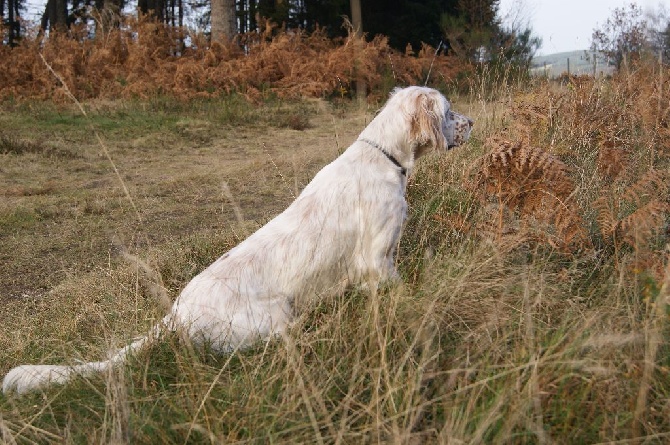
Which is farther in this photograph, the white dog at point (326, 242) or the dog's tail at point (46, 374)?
the white dog at point (326, 242)

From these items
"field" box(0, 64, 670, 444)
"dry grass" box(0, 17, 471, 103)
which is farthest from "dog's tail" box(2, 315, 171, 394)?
"dry grass" box(0, 17, 471, 103)

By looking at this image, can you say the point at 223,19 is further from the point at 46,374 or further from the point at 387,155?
the point at 46,374

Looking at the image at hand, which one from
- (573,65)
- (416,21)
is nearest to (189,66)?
(573,65)

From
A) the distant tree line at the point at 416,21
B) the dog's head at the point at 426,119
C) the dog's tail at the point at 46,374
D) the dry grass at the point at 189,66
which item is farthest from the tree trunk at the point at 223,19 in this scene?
the dog's tail at the point at 46,374

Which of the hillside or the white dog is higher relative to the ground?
the hillside

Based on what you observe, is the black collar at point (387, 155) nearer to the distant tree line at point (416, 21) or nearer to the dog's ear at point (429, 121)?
the dog's ear at point (429, 121)

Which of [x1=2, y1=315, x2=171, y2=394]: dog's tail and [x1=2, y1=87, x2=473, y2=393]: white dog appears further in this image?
[x1=2, y1=87, x2=473, y2=393]: white dog

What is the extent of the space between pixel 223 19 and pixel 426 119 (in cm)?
1180

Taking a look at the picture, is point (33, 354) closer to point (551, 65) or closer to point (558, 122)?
point (558, 122)

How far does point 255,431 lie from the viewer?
224 centimetres

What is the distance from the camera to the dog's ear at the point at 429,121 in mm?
3689

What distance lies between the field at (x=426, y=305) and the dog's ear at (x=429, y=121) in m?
0.34

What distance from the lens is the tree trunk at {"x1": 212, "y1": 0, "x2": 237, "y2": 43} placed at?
47.5 feet

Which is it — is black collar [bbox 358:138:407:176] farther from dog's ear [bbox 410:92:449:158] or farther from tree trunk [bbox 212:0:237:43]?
tree trunk [bbox 212:0:237:43]
